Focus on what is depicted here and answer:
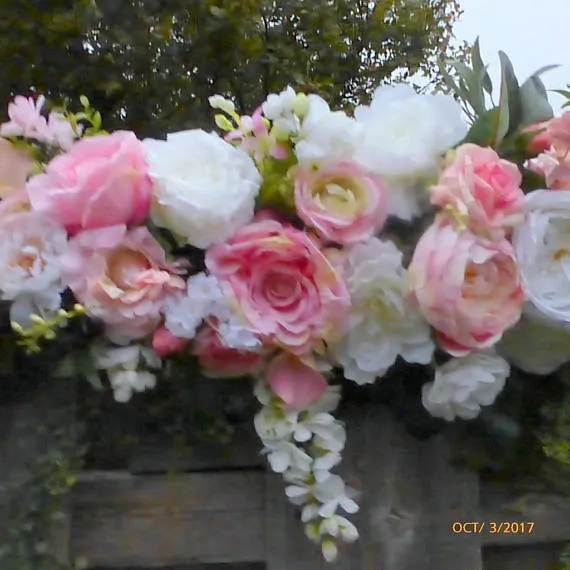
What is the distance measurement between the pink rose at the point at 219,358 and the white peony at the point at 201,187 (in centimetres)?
8

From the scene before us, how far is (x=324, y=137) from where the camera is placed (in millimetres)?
787

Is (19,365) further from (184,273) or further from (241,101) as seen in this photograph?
(241,101)

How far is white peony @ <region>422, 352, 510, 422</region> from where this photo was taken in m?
0.77

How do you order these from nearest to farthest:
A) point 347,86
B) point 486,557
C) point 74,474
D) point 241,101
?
point 74,474 < point 486,557 < point 241,101 < point 347,86

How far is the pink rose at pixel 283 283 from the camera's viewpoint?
29.9 inches

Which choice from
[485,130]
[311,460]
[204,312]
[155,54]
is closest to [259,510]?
[311,460]

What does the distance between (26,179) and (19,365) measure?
170 mm

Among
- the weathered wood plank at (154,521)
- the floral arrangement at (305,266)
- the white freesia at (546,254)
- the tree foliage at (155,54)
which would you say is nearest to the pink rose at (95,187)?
the floral arrangement at (305,266)

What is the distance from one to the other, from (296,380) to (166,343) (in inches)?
4.6

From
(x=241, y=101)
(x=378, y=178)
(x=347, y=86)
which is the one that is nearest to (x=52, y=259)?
(x=378, y=178)

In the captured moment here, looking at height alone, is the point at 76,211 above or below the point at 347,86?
below

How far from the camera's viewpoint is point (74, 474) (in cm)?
77

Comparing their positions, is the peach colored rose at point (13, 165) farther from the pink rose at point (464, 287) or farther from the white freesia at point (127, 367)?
the pink rose at point (464, 287)
